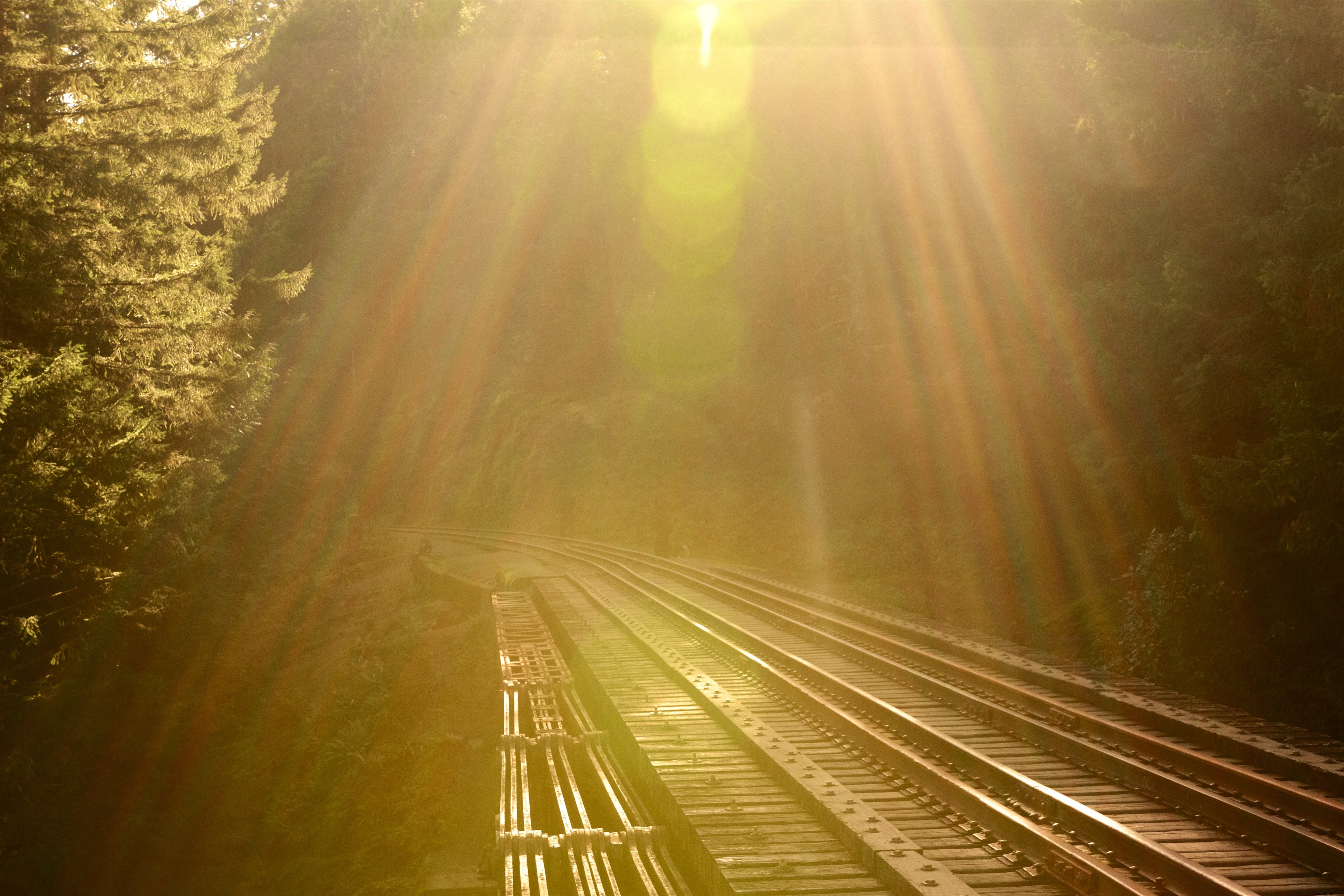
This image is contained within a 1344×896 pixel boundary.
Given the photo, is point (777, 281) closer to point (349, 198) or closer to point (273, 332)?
point (273, 332)

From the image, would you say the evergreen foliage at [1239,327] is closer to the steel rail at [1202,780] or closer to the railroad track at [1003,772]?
the railroad track at [1003,772]

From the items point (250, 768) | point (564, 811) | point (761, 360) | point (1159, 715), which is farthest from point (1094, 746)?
point (761, 360)

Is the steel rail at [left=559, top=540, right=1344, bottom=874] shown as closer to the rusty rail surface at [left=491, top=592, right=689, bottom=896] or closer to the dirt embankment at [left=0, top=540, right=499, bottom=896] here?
the rusty rail surface at [left=491, top=592, right=689, bottom=896]

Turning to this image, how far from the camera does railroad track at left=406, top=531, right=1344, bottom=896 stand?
6262 millimetres

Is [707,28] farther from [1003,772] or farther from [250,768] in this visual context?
[1003,772]

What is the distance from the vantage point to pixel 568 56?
4878 centimetres

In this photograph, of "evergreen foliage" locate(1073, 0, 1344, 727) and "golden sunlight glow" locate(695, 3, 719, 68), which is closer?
"evergreen foliage" locate(1073, 0, 1344, 727)

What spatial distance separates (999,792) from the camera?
802 centimetres

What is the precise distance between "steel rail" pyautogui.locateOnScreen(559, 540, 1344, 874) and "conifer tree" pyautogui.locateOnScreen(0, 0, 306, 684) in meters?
9.74

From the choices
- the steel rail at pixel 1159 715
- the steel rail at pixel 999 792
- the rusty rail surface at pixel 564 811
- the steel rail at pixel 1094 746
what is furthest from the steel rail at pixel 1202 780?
the rusty rail surface at pixel 564 811

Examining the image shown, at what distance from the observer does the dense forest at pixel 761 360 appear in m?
12.2

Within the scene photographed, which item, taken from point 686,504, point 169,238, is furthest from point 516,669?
point 686,504

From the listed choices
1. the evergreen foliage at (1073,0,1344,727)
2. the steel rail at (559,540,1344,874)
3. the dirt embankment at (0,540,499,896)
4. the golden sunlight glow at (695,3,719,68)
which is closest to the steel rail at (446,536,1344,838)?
the steel rail at (559,540,1344,874)

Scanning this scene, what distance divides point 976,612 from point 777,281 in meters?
18.8
